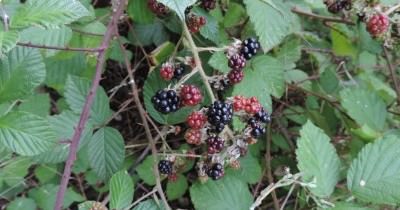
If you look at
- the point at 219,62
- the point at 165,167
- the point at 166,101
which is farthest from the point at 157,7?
the point at 165,167

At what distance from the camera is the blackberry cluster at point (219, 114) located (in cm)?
120

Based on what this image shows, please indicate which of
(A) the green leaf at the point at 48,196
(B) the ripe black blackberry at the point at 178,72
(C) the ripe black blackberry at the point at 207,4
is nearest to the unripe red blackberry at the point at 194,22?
(C) the ripe black blackberry at the point at 207,4

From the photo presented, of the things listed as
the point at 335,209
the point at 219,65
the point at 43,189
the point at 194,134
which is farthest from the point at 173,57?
the point at 43,189

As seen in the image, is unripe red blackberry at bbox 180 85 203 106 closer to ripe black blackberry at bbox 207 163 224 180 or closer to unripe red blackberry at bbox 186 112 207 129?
unripe red blackberry at bbox 186 112 207 129

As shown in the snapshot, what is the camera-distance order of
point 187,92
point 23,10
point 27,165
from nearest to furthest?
point 23,10, point 187,92, point 27,165

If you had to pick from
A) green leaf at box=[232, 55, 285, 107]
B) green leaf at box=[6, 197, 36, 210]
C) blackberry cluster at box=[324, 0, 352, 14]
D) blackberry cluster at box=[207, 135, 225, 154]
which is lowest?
green leaf at box=[6, 197, 36, 210]

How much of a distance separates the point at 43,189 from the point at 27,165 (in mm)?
95

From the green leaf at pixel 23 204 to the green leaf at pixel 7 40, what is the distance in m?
0.83

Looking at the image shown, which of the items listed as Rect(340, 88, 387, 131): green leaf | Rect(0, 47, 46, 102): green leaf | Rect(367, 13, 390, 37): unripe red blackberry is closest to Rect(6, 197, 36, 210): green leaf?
Rect(0, 47, 46, 102): green leaf

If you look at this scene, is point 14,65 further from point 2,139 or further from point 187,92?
point 187,92

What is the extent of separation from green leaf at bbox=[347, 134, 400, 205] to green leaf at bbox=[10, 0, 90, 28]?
786 mm

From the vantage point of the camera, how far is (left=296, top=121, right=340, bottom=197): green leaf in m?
1.36

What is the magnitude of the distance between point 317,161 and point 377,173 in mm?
151

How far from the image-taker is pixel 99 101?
4.83 feet
